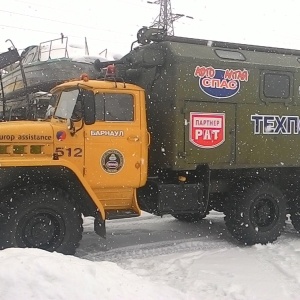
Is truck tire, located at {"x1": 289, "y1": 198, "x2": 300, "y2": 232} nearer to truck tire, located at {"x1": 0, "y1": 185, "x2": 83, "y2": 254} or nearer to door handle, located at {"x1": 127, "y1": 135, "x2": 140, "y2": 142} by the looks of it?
door handle, located at {"x1": 127, "y1": 135, "x2": 140, "y2": 142}

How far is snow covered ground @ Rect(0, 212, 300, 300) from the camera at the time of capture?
3979mm

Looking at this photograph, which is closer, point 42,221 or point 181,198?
point 42,221

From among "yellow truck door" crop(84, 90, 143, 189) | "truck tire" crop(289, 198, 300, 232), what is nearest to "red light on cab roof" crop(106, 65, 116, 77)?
"yellow truck door" crop(84, 90, 143, 189)

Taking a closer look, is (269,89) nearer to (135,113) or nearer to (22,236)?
(135,113)

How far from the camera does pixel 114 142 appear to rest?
6496mm

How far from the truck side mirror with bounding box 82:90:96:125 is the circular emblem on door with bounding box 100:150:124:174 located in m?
0.53

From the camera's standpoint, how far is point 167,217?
9523 mm

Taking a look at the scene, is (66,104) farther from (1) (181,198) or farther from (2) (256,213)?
(2) (256,213)

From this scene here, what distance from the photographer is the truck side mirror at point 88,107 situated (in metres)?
6.14

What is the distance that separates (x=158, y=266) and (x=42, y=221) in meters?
1.55

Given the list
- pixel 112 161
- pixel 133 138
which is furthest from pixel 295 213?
pixel 112 161

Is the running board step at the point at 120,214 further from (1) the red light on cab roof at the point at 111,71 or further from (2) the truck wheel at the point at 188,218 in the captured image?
(2) the truck wheel at the point at 188,218

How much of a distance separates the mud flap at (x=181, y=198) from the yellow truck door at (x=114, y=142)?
0.54 m

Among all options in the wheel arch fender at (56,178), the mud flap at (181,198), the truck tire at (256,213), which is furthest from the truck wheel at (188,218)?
the wheel arch fender at (56,178)
